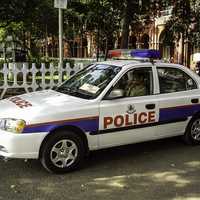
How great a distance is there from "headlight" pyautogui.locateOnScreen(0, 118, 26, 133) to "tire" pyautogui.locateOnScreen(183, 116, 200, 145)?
10.3ft

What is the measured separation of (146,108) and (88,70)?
1.29 m

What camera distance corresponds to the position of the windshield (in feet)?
21.7

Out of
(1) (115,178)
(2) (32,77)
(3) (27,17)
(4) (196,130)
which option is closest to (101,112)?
(1) (115,178)

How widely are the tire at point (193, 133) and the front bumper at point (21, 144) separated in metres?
2.87

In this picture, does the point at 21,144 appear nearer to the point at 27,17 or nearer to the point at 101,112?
the point at 101,112

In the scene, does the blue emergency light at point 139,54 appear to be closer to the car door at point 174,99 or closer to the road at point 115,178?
the car door at point 174,99

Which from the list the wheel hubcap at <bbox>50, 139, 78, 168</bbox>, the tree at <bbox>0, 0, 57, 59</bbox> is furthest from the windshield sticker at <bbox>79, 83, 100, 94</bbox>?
the tree at <bbox>0, 0, 57, 59</bbox>

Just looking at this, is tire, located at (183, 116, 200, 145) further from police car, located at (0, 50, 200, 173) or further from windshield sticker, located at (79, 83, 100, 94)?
windshield sticker, located at (79, 83, 100, 94)

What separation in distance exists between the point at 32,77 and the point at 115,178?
6.54 metres

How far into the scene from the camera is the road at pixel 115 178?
5340mm

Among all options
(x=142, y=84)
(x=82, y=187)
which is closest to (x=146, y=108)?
(x=142, y=84)

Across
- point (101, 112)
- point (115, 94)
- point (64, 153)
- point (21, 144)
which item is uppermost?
point (115, 94)

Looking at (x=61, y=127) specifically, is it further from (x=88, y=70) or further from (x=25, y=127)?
(x=88, y=70)

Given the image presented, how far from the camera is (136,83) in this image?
271 inches
